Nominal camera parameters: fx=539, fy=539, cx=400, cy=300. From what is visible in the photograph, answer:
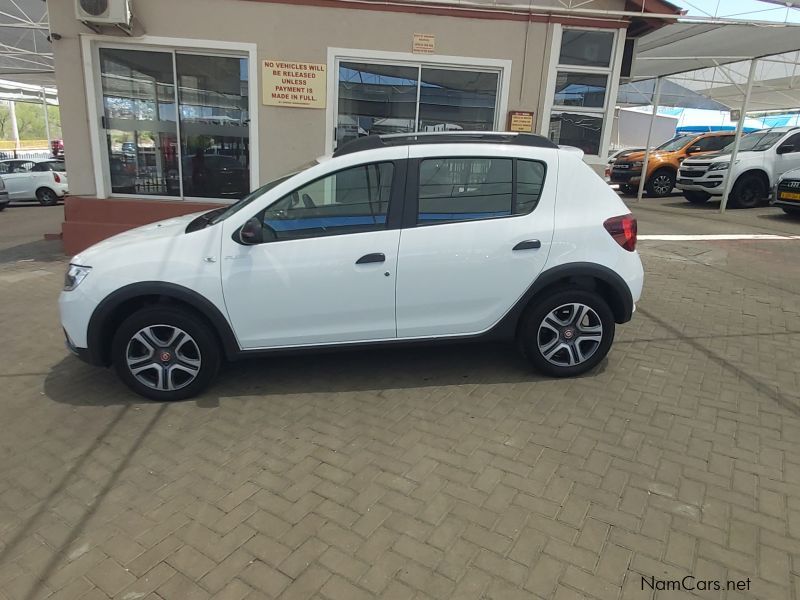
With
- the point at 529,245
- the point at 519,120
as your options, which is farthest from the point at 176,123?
the point at 529,245

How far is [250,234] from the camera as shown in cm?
350

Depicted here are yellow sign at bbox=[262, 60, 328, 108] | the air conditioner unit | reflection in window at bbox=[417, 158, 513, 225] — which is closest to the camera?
reflection in window at bbox=[417, 158, 513, 225]

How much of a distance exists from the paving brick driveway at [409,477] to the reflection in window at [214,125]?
3.95 metres

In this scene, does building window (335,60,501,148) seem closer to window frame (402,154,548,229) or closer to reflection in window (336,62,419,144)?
reflection in window (336,62,419,144)

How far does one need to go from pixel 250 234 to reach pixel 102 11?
5.26 metres

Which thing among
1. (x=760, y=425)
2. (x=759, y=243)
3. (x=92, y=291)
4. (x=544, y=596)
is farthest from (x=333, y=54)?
(x=759, y=243)

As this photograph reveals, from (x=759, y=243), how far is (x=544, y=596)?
956cm

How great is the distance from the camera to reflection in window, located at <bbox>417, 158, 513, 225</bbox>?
148 inches

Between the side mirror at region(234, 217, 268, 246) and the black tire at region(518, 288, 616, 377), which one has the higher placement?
the side mirror at region(234, 217, 268, 246)

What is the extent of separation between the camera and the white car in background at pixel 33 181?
1659cm

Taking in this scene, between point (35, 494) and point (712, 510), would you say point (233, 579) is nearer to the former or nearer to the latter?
point (35, 494)

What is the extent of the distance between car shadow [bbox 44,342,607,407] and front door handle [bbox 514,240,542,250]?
3.18ft

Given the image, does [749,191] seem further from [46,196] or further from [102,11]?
[46,196]

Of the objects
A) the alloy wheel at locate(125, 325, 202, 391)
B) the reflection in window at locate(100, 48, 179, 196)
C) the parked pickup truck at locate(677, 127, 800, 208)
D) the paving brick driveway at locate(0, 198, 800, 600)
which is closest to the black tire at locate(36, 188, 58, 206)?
the reflection in window at locate(100, 48, 179, 196)
